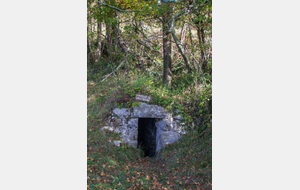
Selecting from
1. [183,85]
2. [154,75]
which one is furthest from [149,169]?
[154,75]

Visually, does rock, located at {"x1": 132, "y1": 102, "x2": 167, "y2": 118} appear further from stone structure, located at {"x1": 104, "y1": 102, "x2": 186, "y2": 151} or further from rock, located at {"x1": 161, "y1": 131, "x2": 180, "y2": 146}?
rock, located at {"x1": 161, "y1": 131, "x2": 180, "y2": 146}

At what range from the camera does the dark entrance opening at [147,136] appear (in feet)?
14.1

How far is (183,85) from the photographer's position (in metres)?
4.33

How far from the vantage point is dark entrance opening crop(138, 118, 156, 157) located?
431 cm

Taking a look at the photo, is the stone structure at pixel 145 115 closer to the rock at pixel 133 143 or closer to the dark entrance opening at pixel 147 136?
the rock at pixel 133 143

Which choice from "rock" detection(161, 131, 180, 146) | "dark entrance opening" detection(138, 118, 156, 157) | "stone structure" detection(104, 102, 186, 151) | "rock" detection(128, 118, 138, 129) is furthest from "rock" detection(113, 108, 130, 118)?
"rock" detection(161, 131, 180, 146)

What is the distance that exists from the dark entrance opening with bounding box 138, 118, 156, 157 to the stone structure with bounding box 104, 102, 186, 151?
8.6 inches

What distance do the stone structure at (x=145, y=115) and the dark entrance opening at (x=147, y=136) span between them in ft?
0.72

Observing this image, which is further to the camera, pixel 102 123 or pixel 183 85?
pixel 183 85

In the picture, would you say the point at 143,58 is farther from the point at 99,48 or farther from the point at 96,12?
the point at 96,12

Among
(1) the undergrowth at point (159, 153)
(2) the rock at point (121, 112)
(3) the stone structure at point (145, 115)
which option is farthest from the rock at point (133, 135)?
(2) the rock at point (121, 112)

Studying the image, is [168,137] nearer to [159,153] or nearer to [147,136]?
[159,153]

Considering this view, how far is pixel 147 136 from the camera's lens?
4555mm
